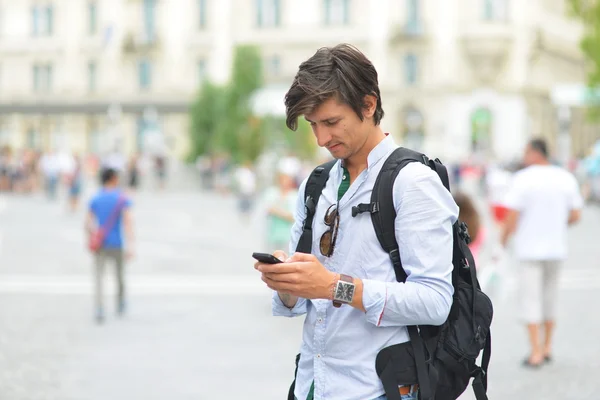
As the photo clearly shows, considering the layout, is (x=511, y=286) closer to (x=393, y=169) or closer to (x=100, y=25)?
(x=393, y=169)

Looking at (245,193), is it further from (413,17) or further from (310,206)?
(413,17)

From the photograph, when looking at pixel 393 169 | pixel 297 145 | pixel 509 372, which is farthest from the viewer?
pixel 297 145

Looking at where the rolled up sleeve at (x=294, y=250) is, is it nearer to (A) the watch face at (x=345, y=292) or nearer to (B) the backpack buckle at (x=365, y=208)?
(B) the backpack buckle at (x=365, y=208)

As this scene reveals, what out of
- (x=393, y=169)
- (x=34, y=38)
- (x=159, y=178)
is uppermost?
(x=34, y=38)

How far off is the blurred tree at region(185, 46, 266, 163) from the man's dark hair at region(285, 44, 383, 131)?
3962cm

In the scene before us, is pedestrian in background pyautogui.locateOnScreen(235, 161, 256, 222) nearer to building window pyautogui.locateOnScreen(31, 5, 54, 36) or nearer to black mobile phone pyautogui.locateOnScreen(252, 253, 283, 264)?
black mobile phone pyautogui.locateOnScreen(252, 253, 283, 264)

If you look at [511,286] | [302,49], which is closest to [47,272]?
[511,286]

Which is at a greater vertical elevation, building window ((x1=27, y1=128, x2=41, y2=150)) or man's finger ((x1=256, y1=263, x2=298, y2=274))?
man's finger ((x1=256, y1=263, x2=298, y2=274))

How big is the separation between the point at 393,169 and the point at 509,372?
5651 millimetres

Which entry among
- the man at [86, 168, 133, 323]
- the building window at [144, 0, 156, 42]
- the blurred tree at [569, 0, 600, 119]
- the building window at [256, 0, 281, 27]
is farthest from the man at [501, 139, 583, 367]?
the building window at [144, 0, 156, 42]

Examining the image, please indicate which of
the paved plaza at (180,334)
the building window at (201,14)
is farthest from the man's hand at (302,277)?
the building window at (201,14)

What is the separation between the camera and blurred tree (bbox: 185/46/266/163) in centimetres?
4369

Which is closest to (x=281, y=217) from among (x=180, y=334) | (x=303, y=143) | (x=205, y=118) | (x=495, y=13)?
(x=180, y=334)

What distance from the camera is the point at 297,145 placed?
42469 millimetres
